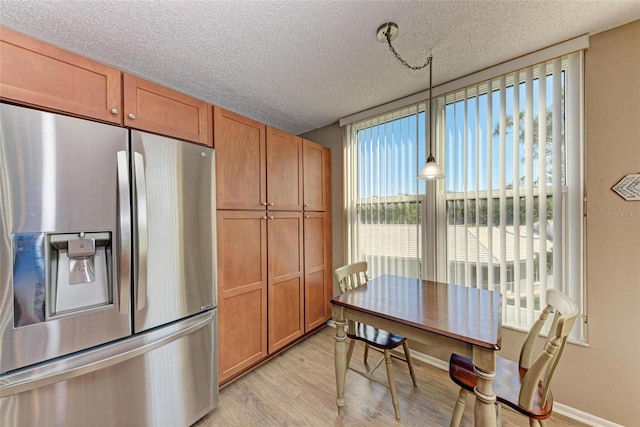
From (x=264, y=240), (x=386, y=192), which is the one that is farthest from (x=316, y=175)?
(x=264, y=240)

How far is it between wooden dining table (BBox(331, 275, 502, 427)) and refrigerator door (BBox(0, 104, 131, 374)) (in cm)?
131

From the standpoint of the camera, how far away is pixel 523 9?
1.35 m

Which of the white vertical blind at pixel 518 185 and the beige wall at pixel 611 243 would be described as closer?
the beige wall at pixel 611 243

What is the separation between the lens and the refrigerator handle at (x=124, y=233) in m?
1.27

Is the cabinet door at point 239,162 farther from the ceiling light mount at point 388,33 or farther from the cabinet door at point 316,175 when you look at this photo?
the ceiling light mount at point 388,33

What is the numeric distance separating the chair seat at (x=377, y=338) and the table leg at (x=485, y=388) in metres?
0.58

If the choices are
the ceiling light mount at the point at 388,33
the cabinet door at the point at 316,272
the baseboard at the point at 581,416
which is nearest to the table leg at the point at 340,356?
the cabinet door at the point at 316,272

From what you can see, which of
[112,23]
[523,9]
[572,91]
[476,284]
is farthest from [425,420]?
[112,23]

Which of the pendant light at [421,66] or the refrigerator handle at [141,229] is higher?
the pendant light at [421,66]

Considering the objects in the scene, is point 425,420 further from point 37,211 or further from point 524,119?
point 37,211

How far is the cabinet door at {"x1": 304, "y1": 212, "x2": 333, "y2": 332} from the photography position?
2684mm

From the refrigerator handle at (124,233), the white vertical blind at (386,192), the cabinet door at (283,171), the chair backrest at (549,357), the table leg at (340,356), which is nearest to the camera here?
the chair backrest at (549,357)

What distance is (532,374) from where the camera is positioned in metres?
1.06

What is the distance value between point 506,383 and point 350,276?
1.14 meters
